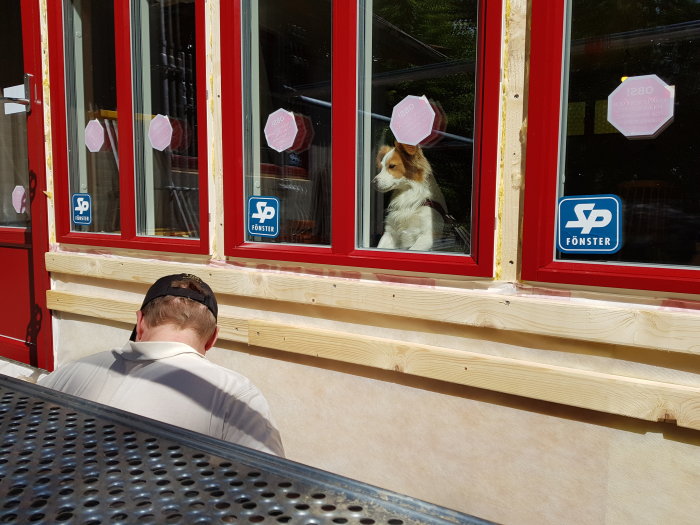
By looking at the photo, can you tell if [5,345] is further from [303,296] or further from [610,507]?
[610,507]

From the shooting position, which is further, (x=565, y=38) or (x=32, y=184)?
(x=32, y=184)

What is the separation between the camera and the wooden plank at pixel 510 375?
2.16m

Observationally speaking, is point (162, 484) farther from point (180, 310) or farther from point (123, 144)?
point (123, 144)

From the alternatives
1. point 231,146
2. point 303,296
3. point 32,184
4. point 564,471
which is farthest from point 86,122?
point 564,471

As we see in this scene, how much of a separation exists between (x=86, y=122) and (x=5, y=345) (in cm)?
216

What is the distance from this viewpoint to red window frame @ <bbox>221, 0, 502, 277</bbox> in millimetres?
2572

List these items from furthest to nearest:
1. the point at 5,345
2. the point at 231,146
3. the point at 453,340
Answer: the point at 5,345 < the point at 231,146 < the point at 453,340

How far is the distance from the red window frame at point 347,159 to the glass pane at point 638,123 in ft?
1.05

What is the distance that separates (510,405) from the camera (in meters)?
2.55

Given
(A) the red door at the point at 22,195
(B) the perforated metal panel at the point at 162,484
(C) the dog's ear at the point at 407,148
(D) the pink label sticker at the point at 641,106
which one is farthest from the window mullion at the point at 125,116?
(B) the perforated metal panel at the point at 162,484

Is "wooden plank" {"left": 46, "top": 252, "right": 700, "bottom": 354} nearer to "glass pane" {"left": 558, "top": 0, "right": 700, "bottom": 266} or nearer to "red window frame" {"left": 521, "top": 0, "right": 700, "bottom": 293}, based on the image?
"red window frame" {"left": 521, "top": 0, "right": 700, "bottom": 293}

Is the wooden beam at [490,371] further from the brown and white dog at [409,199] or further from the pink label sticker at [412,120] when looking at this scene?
the pink label sticker at [412,120]

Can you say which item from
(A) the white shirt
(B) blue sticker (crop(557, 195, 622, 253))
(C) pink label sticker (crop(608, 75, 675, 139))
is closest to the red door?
(A) the white shirt

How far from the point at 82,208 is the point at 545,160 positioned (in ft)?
11.3
